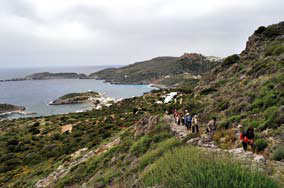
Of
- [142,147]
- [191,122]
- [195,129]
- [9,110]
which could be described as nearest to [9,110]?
[9,110]

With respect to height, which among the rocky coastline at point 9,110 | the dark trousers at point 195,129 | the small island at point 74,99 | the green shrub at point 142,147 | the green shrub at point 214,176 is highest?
the green shrub at point 214,176

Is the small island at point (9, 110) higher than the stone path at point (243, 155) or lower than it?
lower

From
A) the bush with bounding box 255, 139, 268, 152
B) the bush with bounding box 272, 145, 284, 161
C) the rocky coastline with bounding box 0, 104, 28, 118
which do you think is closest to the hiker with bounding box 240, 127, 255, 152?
the bush with bounding box 255, 139, 268, 152

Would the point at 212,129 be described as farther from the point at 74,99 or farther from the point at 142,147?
the point at 74,99

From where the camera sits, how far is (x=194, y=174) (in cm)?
361

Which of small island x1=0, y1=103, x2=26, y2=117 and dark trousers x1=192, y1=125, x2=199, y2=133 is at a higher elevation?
dark trousers x1=192, y1=125, x2=199, y2=133

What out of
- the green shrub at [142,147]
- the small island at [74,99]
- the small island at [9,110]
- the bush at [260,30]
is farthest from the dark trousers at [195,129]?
the small island at [74,99]

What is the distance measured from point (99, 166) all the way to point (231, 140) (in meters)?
7.95

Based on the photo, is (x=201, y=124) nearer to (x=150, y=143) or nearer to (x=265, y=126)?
(x=150, y=143)

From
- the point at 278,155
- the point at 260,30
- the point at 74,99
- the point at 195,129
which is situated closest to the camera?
the point at 278,155

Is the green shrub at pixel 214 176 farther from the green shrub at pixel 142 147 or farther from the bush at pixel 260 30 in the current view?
the bush at pixel 260 30

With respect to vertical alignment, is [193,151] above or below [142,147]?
above

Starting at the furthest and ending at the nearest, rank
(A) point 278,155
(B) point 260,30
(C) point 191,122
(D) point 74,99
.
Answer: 1. (D) point 74,99
2. (B) point 260,30
3. (C) point 191,122
4. (A) point 278,155

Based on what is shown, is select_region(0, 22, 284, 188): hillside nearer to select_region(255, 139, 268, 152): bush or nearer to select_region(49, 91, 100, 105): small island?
select_region(255, 139, 268, 152): bush
